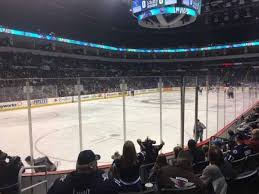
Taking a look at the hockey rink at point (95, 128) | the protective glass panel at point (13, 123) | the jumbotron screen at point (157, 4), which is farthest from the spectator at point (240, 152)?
the jumbotron screen at point (157, 4)

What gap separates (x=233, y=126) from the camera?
9.84 metres

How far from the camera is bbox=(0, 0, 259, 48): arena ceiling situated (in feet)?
76.3

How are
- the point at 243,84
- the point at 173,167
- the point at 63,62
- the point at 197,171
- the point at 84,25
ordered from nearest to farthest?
the point at 173,167
the point at 197,171
the point at 243,84
the point at 84,25
the point at 63,62

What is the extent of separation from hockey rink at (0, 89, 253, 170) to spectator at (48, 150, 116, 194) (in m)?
4.93

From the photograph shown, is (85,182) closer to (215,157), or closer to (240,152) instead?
(215,157)

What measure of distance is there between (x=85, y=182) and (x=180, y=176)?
1.04 meters

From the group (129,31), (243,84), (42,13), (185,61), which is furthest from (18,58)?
(185,61)

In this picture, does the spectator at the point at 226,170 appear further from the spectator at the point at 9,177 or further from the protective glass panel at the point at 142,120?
the protective glass panel at the point at 142,120

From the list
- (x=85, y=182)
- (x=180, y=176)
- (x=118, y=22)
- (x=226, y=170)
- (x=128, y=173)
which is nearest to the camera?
(x=85, y=182)

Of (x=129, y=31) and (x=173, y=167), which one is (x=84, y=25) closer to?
(x=129, y=31)

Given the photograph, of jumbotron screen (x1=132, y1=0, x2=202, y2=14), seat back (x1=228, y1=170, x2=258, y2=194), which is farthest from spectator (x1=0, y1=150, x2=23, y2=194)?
jumbotron screen (x1=132, y1=0, x2=202, y2=14)

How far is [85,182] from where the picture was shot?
1.78 metres

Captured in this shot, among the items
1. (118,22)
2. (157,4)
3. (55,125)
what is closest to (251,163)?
(55,125)

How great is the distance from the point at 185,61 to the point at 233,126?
132 feet
